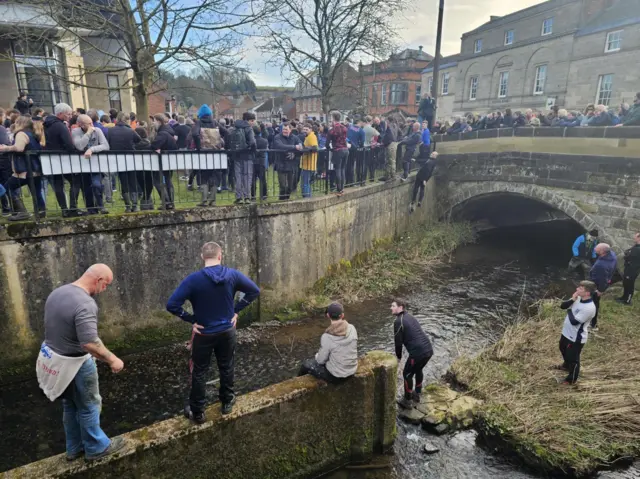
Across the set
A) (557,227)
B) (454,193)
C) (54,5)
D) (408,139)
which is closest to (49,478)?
(54,5)

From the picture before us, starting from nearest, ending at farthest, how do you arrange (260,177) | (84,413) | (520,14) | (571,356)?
1. (84,413)
2. (571,356)
3. (260,177)
4. (520,14)

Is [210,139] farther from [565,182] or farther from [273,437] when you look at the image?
[565,182]

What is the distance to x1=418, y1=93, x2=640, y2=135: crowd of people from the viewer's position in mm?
13184

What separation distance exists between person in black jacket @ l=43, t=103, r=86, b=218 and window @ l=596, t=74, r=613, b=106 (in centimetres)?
Answer: 3208

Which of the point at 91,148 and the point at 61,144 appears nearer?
the point at 61,144

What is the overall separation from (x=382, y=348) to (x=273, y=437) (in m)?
4.28

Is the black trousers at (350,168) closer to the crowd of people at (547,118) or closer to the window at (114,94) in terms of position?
the crowd of people at (547,118)

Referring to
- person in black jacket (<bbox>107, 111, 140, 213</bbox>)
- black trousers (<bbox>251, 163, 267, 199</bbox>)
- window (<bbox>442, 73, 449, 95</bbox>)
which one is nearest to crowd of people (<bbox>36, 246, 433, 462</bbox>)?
Answer: person in black jacket (<bbox>107, 111, 140, 213</bbox>)

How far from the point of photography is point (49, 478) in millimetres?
3773

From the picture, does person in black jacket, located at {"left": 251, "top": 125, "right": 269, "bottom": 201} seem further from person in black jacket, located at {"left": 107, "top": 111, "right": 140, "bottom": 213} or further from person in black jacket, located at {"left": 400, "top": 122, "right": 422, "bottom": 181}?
person in black jacket, located at {"left": 400, "top": 122, "right": 422, "bottom": 181}

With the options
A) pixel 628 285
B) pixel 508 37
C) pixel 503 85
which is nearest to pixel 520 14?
pixel 508 37

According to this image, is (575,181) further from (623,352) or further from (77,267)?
(77,267)

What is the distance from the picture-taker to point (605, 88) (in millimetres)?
28797

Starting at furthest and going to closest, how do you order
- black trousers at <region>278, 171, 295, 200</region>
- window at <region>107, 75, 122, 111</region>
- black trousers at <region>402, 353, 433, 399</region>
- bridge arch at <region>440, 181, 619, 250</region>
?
window at <region>107, 75, 122, 111</region> < bridge arch at <region>440, 181, 619, 250</region> < black trousers at <region>278, 171, 295, 200</region> < black trousers at <region>402, 353, 433, 399</region>
